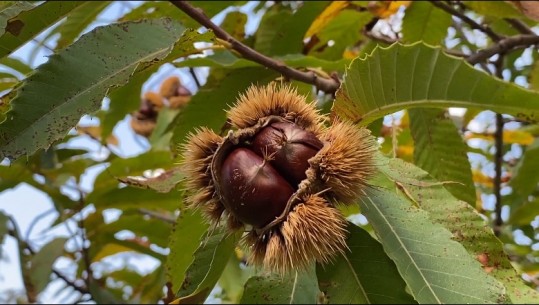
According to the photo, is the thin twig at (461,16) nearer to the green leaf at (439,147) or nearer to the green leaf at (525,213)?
the green leaf at (439,147)

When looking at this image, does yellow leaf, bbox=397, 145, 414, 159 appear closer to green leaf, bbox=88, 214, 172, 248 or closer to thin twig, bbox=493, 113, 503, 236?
thin twig, bbox=493, 113, 503, 236

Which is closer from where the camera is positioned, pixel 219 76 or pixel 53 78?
pixel 53 78

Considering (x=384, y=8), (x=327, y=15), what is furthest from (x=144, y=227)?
(x=384, y=8)

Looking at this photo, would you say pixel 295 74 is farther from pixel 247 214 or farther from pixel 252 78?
pixel 247 214

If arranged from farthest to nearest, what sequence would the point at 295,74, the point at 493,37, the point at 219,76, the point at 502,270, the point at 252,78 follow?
the point at 493,37 < the point at 219,76 < the point at 252,78 < the point at 295,74 < the point at 502,270

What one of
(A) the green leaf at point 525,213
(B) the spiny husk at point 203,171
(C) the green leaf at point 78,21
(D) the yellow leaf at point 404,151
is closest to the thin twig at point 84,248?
(C) the green leaf at point 78,21

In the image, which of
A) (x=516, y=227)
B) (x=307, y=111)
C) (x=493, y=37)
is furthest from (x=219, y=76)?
(x=516, y=227)

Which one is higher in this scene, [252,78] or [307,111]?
[307,111]
